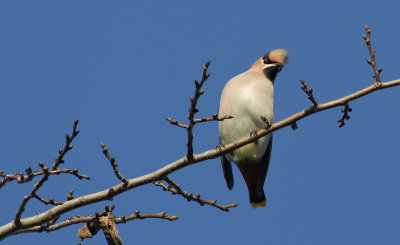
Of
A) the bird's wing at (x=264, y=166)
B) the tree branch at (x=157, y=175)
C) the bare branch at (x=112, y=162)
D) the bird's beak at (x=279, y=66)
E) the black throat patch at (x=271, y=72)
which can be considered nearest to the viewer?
the tree branch at (x=157, y=175)

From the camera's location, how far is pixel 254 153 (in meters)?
5.66

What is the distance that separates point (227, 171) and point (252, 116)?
2.75ft

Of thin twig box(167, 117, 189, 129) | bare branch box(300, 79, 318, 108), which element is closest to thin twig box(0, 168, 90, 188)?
thin twig box(167, 117, 189, 129)

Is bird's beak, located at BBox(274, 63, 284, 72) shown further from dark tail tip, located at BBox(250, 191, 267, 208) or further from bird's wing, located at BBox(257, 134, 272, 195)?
dark tail tip, located at BBox(250, 191, 267, 208)

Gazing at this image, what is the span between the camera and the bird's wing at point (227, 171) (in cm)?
593

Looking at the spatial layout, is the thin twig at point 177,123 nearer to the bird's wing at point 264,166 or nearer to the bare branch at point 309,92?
the bare branch at point 309,92

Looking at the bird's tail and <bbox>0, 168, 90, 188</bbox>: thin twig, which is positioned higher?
the bird's tail

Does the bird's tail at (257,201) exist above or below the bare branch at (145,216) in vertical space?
above

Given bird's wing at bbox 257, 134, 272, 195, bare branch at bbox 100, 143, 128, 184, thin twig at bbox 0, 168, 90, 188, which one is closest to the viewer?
thin twig at bbox 0, 168, 90, 188

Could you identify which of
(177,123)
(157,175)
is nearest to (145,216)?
(157,175)

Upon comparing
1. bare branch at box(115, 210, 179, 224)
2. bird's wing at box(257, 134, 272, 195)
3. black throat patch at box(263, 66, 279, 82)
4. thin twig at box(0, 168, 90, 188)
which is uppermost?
black throat patch at box(263, 66, 279, 82)

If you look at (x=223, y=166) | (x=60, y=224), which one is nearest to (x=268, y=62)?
(x=223, y=166)

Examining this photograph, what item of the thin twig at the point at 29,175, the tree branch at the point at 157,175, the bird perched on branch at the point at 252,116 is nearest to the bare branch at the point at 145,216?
the tree branch at the point at 157,175

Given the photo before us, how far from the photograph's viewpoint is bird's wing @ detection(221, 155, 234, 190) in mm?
5930
